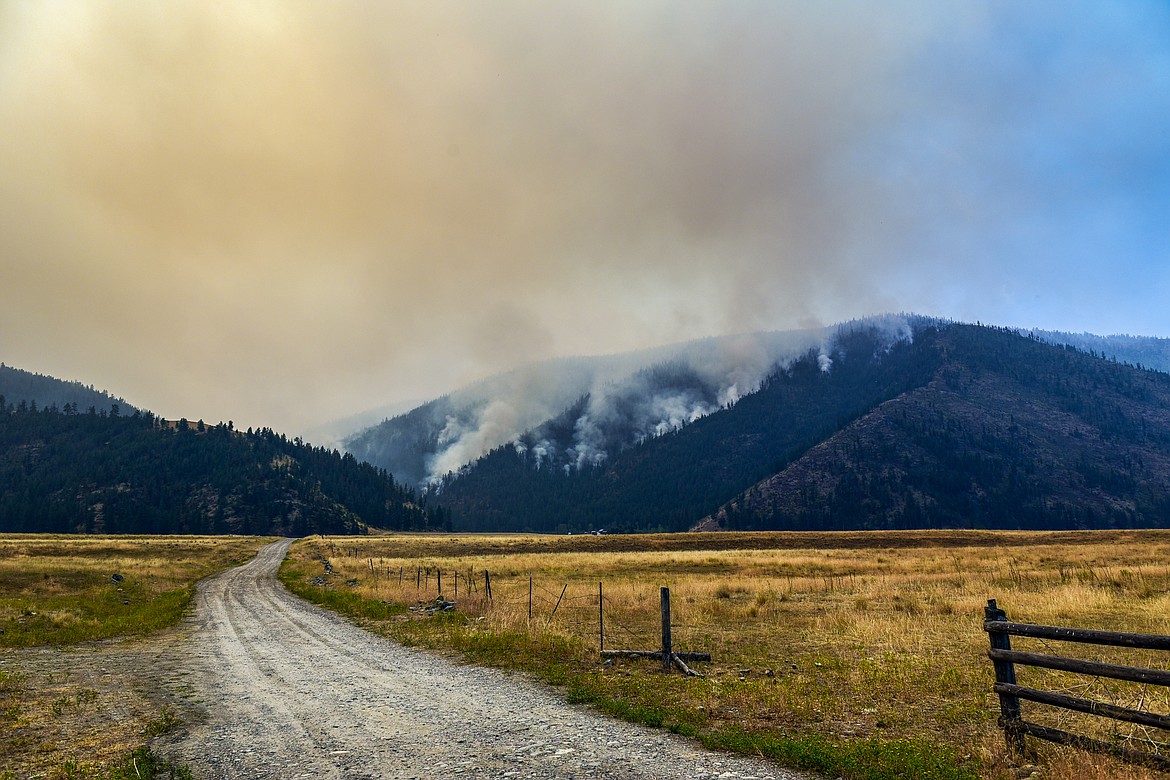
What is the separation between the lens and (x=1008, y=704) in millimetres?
9305

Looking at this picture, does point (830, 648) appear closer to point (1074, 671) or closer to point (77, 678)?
point (1074, 671)

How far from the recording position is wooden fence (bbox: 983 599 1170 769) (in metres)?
7.63

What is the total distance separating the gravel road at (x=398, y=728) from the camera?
30.3ft

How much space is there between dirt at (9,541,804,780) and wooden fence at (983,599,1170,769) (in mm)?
3675

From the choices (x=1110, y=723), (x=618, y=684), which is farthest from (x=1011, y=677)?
(x=618, y=684)

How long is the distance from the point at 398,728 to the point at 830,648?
12856mm

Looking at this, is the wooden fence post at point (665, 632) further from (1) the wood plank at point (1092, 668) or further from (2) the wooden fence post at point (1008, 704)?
(1) the wood plank at point (1092, 668)

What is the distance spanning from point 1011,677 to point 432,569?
4930 centimetres

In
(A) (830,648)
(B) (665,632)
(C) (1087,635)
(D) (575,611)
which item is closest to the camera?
(C) (1087,635)

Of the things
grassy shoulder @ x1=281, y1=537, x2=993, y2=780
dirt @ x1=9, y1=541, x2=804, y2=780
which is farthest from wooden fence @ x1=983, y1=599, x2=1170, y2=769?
dirt @ x1=9, y1=541, x2=804, y2=780

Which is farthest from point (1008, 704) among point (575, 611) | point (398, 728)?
point (575, 611)

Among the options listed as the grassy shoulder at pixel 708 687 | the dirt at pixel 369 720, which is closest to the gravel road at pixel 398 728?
the dirt at pixel 369 720

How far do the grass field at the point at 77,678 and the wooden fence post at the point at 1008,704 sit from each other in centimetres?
1258

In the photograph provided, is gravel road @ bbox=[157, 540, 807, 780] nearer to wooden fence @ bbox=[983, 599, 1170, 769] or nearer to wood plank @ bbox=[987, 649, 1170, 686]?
wooden fence @ bbox=[983, 599, 1170, 769]
